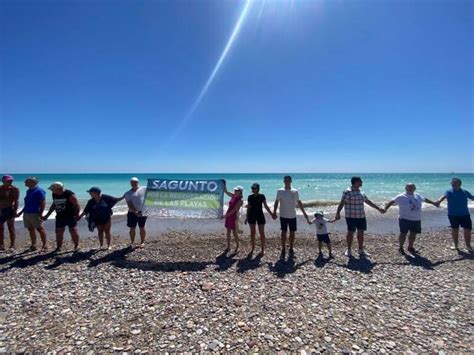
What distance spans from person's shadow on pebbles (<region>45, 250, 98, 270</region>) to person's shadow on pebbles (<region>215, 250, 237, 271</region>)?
152 inches

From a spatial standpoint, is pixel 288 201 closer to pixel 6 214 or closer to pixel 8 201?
pixel 8 201

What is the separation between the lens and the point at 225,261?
22.0 ft

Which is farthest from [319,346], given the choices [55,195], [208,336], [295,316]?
[55,195]

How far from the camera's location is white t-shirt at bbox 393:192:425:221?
7078mm

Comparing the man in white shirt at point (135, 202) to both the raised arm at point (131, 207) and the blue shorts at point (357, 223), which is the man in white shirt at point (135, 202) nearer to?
the raised arm at point (131, 207)

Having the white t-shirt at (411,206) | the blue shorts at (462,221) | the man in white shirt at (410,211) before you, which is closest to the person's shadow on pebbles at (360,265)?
the man in white shirt at (410,211)

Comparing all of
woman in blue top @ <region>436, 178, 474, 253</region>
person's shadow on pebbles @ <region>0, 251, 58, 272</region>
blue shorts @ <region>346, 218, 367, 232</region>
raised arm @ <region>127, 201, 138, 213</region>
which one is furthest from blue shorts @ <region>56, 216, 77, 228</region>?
woman in blue top @ <region>436, 178, 474, 253</region>

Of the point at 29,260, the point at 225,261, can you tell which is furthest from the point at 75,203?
the point at 225,261

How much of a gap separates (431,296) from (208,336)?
4.36m

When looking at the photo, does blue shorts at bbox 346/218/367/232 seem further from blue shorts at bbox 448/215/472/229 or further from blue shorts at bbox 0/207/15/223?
blue shorts at bbox 0/207/15/223

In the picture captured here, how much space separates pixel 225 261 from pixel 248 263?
68cm

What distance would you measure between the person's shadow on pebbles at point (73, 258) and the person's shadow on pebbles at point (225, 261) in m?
3.85

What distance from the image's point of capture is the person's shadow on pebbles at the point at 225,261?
6.25 m

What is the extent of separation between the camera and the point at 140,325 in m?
3.82
